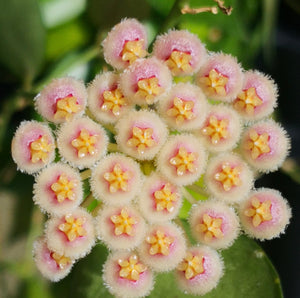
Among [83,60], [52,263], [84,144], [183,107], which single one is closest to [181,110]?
[183,107]

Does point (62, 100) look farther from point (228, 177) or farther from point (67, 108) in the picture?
point (228, 177)

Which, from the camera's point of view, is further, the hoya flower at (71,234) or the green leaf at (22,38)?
the green leaf at (22,38)

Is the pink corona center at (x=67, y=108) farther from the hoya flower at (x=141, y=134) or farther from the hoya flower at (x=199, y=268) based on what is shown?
the hoya flower at (x=199, y=268)

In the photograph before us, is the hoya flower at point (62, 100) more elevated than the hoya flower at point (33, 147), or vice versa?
the hoya flower at point (62, 100)

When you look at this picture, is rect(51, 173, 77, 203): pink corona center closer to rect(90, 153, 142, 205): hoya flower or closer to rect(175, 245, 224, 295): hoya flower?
rect(90, 153, 142, 205): hoya flower

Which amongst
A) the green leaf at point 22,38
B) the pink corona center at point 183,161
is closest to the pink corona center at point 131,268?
the pink corona center at point 183,161

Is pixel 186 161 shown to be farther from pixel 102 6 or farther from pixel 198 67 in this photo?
pixel 102 6

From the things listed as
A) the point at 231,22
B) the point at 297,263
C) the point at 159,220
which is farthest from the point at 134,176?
the point at 297,263
